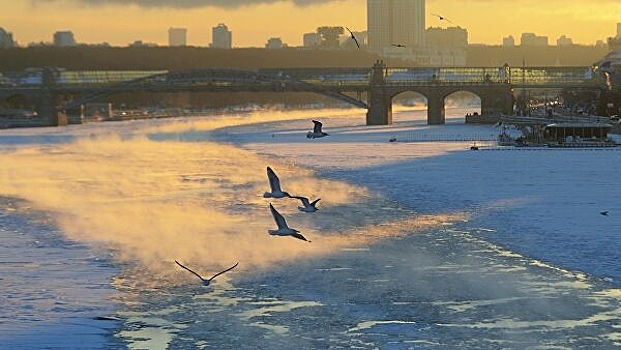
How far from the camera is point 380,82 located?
403ft

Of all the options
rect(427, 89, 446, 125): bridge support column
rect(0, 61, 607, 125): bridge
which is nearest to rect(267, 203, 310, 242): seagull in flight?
rect(427, 89, 446, 125): bridge support column

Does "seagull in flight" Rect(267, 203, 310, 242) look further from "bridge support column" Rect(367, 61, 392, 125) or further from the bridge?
"bridge support column" Rect(367, 61, 392, 125)

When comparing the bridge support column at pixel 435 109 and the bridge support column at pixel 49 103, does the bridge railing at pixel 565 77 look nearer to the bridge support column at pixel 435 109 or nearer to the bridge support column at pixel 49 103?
the bridge support column at pixel 435 109

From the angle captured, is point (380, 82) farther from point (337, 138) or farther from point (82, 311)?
point (82, 311)

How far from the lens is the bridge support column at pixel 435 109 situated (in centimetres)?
11456

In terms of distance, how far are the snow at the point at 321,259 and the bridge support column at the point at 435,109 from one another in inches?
2579

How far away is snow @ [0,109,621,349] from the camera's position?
715 inches

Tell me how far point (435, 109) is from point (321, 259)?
92881 mm

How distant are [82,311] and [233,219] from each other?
12.3 m

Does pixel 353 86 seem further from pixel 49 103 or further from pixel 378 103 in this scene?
pixel 49 103

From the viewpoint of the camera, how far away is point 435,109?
381ft

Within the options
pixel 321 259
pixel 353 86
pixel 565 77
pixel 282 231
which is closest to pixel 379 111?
pixel 353 86

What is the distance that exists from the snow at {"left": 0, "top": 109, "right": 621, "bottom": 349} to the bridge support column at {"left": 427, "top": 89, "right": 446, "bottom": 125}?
6550 centimetres

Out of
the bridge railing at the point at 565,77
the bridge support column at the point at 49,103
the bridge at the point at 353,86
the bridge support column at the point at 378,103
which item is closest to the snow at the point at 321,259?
the bridge support column at the point at 378,103
